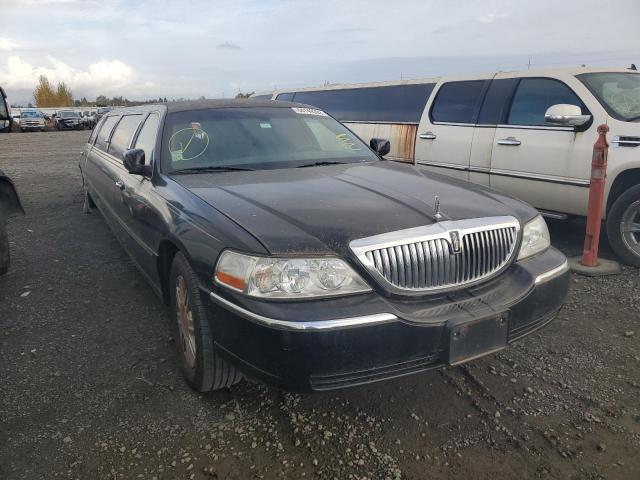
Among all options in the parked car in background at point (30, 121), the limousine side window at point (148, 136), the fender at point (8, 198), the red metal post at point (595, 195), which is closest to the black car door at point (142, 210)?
the limousine side window at point (148, 136)

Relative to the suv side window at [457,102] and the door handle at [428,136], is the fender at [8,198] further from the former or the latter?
the suv side window at [457,102]

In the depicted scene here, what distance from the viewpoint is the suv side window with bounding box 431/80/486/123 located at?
623cm

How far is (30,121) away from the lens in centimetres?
3684

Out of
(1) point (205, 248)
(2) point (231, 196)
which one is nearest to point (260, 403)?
(1) point (205, 248)

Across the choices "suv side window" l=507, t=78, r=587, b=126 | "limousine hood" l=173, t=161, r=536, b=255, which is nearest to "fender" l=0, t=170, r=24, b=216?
"limousine hood" l=173, t=161, r=536, b=255

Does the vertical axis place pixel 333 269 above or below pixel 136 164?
below

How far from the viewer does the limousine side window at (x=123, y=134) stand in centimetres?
462

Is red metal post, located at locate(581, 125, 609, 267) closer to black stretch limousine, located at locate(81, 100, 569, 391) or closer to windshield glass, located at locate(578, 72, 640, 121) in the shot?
windshield glass, located at locate(578, 72, 640, 121)

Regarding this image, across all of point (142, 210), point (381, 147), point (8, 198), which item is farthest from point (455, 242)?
point (8, 198)

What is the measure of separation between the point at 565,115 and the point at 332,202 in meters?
3.27

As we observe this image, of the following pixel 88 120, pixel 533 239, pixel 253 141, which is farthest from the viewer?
pixel 88 120

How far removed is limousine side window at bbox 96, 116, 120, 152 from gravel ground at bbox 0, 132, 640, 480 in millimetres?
2499

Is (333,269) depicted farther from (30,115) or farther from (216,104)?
(30,115)

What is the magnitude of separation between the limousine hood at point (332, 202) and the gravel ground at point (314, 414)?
804 mm
